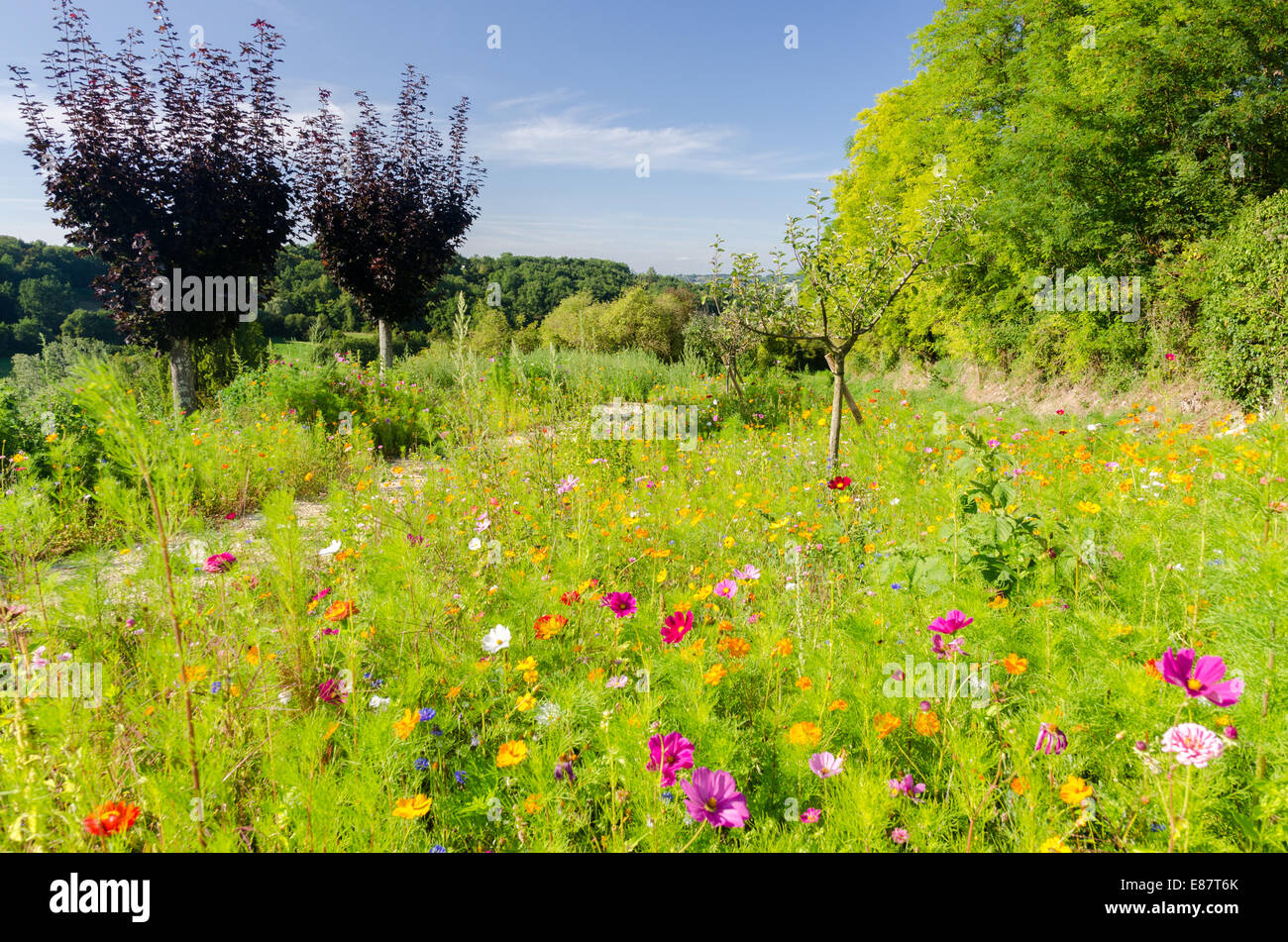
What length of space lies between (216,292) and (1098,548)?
10.4m

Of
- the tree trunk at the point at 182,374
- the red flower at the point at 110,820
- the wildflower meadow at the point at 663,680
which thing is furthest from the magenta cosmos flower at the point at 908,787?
the tree trunk at the point at 182,374

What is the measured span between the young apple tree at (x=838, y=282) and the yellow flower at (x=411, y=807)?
11.9 feet

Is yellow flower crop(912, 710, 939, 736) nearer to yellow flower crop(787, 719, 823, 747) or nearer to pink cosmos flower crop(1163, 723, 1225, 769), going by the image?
yellow flower crop(787, 719, 823, 747)

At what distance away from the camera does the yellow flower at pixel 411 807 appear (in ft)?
3.40

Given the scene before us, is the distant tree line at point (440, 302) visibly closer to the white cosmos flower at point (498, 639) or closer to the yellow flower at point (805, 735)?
the white cosmos flower at point (498, 639)

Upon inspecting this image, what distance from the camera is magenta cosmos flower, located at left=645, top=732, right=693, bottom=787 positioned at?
1056 mm

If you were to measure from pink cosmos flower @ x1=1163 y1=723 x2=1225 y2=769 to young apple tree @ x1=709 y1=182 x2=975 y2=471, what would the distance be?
3345 mm

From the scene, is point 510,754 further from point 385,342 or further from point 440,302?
point 440,302

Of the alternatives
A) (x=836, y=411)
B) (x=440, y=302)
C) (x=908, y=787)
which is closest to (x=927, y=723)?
(x=908, y=787)

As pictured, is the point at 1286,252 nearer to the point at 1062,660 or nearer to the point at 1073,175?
the point at 1073,175

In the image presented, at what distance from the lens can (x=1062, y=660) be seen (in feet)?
5.65

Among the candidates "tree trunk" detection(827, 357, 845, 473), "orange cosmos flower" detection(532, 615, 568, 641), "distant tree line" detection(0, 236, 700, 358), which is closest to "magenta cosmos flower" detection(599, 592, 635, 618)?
"orange cosmos flower" detection(532, 615, 568, 641)
